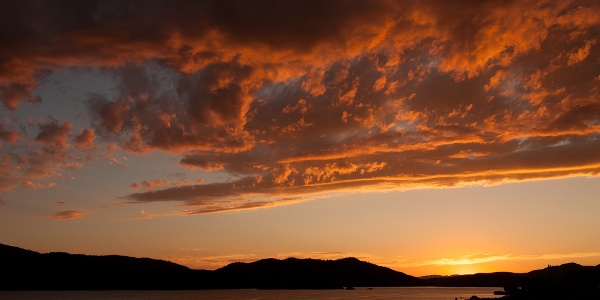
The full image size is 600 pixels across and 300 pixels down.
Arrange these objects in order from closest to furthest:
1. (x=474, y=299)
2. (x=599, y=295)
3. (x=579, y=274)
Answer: (x=599, y=295) → (x=474, y=299) → (x=579, y=274)

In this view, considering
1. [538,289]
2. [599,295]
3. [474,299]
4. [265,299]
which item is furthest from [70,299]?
[599,295]

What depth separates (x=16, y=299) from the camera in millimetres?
194375

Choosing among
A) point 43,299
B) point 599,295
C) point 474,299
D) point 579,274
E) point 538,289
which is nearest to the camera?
point 599,295

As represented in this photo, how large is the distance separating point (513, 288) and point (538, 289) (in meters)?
32.1

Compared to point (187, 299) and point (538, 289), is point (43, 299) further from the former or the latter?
point (538, 289)

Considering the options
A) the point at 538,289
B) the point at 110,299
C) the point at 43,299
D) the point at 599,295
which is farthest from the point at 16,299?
the point at 599,295

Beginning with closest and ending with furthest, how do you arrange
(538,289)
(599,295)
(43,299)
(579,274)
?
1. (599,295)
2. (538,289)
3. (579,274)
4. (43,299)

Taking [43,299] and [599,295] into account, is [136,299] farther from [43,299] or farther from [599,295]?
[599,295]

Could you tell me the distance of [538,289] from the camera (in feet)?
339

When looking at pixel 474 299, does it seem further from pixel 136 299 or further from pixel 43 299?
pixel 43 299

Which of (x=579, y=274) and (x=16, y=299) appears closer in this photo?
(x=579, y=274)

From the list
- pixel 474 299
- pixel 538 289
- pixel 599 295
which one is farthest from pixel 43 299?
pixel 599 295

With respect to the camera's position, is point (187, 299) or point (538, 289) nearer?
point (538, 289)

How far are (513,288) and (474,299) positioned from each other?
18.7 metres
